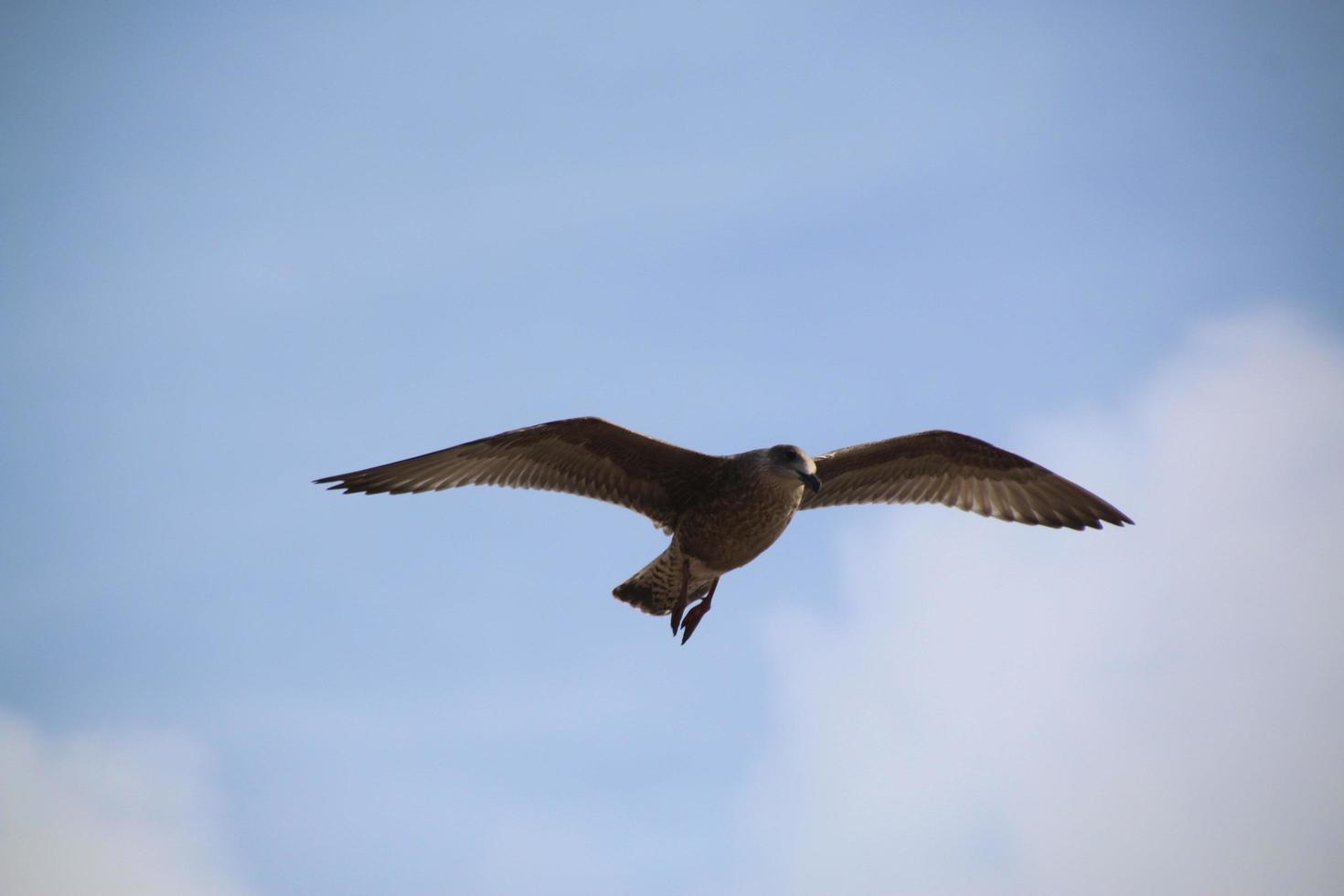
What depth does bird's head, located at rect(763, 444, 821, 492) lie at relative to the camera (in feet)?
29.8

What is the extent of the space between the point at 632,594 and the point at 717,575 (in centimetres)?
84

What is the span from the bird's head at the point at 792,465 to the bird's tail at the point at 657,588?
141cm

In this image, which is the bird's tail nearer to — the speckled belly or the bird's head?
the speckled belly

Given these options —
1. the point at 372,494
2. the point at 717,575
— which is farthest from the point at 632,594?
the point at 372,494

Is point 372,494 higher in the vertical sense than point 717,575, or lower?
higher

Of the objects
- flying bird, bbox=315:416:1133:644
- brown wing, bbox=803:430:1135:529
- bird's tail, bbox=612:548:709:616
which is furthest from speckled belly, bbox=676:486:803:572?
brown wing, bbox=803:430:1135:529

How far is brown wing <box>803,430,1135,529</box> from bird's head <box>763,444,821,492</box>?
154 centimetres

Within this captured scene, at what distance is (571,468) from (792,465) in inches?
86.7

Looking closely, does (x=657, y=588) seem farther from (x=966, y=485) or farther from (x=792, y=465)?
(x=966, y=485)

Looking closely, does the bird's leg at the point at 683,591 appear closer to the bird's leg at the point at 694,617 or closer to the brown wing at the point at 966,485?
the bird's leg at the point at 694,617

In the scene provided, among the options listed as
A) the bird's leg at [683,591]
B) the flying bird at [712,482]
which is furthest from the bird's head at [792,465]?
the bird's leg at [683,591]

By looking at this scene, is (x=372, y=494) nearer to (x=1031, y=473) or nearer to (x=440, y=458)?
(x=440, y=458)

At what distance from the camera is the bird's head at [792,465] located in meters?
9.09

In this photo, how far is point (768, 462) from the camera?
9297 millimetres
